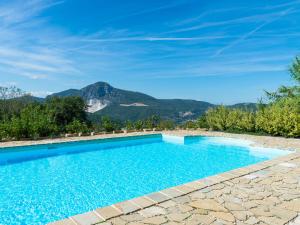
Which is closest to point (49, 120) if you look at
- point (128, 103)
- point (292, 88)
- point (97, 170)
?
point (97, 170)

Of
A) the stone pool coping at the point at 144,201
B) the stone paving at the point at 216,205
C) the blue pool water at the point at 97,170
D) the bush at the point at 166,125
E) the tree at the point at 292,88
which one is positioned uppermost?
the tree at the point at 292,88

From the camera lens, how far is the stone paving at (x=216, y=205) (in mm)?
3387

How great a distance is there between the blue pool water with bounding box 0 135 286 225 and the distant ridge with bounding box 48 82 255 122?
2620 centimetres

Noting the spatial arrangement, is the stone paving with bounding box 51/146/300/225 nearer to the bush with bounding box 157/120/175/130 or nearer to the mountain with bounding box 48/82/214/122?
the bush with bounding box 157/120/175/130

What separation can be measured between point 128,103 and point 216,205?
148ft

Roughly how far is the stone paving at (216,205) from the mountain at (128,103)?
33.2 m

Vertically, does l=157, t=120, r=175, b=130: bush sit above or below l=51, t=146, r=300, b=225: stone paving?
above

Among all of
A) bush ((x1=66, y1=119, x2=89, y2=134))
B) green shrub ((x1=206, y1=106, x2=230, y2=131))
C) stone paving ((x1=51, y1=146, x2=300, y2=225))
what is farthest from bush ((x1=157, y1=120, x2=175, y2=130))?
stone paving ((x1=51, y1=146, x2=300, y2=225))

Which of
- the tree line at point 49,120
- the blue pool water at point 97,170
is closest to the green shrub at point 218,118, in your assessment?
the blue pool water at point 97,170

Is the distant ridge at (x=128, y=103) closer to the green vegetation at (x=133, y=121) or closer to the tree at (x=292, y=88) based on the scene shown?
the green vegetation at (x=133, y=121)

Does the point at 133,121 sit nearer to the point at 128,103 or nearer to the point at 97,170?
the point at 97,170

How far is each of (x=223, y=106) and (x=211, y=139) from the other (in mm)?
3368

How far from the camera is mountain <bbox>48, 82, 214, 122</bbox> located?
40.8m

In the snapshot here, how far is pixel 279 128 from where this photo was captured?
42.7ft
